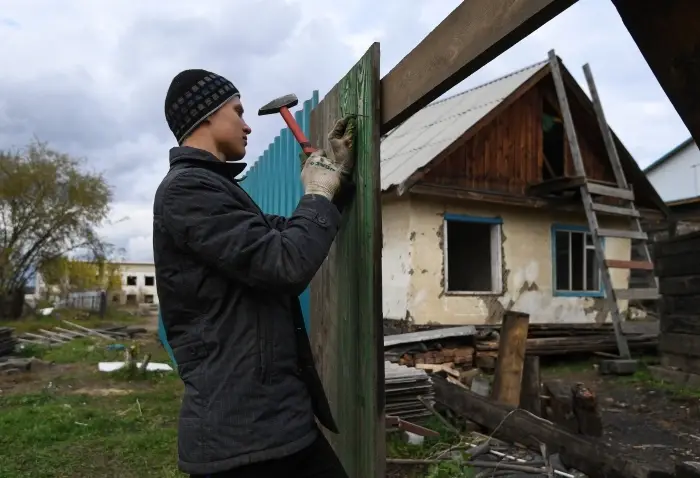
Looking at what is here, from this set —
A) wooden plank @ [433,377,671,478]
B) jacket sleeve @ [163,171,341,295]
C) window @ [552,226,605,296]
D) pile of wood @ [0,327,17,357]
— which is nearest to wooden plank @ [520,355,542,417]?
wooden plank @ [433,377,671,478]

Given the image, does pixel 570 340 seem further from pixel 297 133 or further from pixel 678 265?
pixel 297 133

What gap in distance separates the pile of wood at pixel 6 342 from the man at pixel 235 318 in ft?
35.4

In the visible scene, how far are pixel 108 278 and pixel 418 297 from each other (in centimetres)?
2376

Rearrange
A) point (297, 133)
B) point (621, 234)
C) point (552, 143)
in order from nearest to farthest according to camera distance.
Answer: point (297, 133), point (621, 234), point (552, 143)

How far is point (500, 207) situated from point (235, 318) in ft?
30.1

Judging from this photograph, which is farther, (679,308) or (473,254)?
(473,254)

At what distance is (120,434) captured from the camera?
524 centimetres

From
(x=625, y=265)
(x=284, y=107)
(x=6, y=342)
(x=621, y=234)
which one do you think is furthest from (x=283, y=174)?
(x=6, y=342)

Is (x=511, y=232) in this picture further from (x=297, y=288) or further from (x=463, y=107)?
(x=297, y=288)

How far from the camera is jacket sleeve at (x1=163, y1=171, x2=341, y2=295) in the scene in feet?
5.30

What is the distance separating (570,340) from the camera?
9.77 meters

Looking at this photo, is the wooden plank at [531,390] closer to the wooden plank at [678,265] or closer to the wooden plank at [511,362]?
the wooden plank at [511,362]

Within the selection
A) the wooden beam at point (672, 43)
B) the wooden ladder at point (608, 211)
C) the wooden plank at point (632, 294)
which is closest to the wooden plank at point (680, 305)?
the wooden plank at point (632, 294)

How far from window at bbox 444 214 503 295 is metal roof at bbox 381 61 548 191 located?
113 cm
